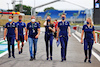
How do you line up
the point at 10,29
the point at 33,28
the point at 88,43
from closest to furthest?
the point at 88,43 < the point at 33,28 < the point at 10,29

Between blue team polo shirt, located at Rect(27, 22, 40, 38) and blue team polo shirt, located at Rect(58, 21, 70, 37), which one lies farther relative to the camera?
blue team polo shirt, located at Rect(27, 22, 40, 38)

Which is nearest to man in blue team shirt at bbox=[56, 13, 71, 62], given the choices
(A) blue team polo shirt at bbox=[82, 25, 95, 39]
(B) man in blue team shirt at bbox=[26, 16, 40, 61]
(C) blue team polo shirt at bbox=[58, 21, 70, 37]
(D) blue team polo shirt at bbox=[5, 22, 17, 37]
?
(C) blue team polo shirt at bbox=[58, 21, 70, 37]

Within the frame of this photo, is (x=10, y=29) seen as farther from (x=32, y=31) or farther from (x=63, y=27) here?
(x=63, y=27)

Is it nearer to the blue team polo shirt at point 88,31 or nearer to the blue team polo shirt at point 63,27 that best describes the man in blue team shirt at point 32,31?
the blue team polo shirt at point 63,27

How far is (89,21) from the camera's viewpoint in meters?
8.42

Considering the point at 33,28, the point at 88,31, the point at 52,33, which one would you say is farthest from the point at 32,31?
the point at 88,31

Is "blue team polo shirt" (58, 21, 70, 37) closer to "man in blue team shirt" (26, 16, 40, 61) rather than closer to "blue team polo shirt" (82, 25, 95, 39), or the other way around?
"blue team polo shirt" (82, 25, 95, 39)

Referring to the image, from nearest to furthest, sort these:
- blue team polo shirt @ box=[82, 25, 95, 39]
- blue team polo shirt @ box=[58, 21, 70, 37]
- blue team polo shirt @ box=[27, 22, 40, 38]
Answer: blue team polo shirt @ box=[82, 25, 95, 39], blue team polo shirt @ box=[58, 21, 70, 37], blue team polo shirt @ box=[27, 22, 40, 38]

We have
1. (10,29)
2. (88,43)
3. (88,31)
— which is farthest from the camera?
(10,29)

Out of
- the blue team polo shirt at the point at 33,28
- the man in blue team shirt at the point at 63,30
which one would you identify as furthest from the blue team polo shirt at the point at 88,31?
the blue team polo shirt at the point at 33,28

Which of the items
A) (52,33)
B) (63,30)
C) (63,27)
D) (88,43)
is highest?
(63,27)

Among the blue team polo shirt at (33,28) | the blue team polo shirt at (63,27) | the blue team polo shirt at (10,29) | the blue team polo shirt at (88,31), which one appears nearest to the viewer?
the blue team polo shirt at (88,31)

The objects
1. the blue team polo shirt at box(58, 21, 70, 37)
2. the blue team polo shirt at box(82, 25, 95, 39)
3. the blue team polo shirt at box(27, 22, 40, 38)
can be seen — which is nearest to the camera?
the blue team polo shirt at box(82, 25, 95, 39)

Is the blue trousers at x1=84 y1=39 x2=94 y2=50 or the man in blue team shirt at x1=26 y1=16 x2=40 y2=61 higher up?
the man in blue team shirt at x1=26 y1=16 x2=40 y2=61
